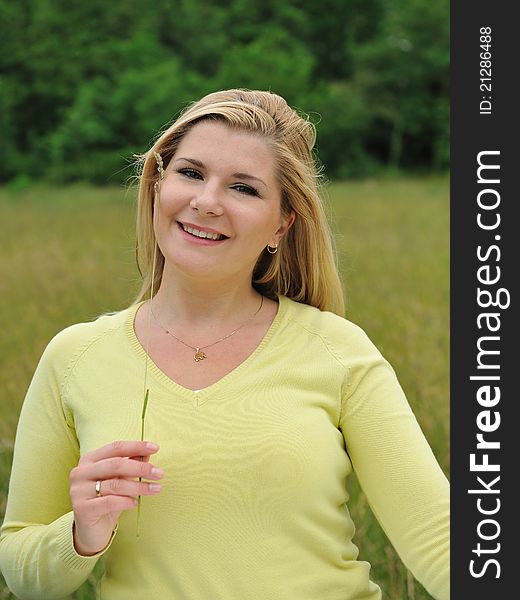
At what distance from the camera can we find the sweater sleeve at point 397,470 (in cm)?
153

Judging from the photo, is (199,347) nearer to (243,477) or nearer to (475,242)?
(243,477)

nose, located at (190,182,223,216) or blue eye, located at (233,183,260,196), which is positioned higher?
blue eye, located at (233,183,260,196)

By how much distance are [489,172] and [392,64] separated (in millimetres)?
26862

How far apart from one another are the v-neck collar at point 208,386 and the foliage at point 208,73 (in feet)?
44.0

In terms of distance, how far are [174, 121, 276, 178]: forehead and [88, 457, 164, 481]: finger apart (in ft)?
1.77

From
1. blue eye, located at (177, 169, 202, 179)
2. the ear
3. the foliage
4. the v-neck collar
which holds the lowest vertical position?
the v-neck collar

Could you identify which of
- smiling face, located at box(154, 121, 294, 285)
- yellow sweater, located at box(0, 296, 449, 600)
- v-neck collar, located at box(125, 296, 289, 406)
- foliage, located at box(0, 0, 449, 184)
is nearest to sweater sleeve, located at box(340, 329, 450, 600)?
→ yellow sweater, located at box(0, 296, 449, 600)

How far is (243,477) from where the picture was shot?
1533mm

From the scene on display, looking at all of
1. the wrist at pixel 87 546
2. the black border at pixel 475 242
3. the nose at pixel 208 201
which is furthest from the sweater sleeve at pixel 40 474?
the black border at pixel 475 242

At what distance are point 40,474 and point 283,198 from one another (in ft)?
2.13

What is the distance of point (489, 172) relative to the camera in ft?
5.42

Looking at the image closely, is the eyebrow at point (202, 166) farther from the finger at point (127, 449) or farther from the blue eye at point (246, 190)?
the finger at point (127, 449)

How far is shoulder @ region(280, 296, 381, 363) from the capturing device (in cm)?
164

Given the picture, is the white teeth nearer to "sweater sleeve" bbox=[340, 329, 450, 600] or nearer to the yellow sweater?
the yellow sweater
